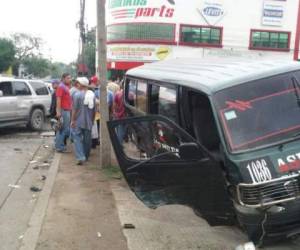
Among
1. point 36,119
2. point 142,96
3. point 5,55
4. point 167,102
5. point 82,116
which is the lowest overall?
point 5,55

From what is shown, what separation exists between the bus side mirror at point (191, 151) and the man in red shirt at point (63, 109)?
7.05m

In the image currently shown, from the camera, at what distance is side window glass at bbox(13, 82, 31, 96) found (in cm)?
1619

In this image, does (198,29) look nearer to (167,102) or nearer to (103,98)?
(103,98)

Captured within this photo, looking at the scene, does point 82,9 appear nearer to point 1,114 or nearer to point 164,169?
point 1,114

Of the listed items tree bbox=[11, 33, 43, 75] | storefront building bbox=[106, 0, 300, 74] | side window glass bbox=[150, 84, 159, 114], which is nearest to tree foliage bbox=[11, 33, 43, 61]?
tree bbox=[11, 33, 43, 75]

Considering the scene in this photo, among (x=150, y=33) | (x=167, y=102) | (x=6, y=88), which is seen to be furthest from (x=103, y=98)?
(x=150, y=33)

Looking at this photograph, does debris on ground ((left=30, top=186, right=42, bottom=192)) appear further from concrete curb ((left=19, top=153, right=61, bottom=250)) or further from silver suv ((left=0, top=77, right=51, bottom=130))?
silver suv ((left=0, top=77, right=51, bottom=130))

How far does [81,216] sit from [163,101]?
1.84m

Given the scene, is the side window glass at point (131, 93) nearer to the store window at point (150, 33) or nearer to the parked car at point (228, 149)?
the parked car at point (228, 149)

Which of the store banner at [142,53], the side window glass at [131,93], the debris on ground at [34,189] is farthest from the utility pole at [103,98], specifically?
the store banner at [142,53]

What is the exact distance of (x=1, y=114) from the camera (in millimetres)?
15320

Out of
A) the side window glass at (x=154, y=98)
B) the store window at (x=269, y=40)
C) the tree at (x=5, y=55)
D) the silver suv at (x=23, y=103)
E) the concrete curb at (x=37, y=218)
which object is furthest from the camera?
the tree at (x=5, y=55)

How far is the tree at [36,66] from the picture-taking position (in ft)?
319

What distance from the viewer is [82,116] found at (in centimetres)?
989
